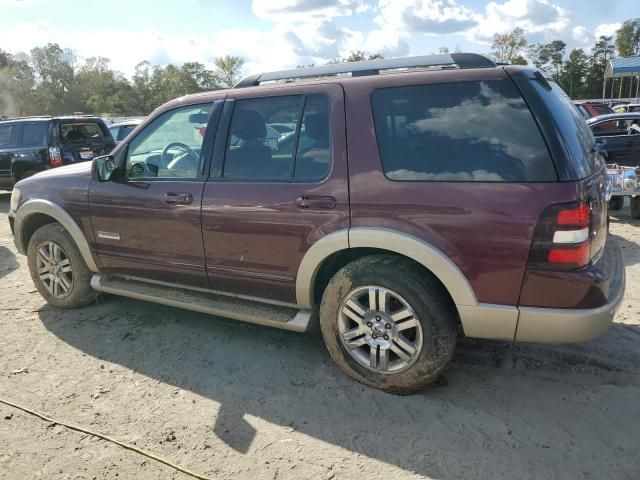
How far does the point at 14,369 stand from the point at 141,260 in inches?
45.6

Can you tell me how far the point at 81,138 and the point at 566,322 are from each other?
10.2 metres

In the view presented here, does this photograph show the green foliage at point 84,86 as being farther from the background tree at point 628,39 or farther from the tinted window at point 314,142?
the tinted window at point 314,142

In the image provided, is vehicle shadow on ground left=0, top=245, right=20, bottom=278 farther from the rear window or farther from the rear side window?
the rear side window

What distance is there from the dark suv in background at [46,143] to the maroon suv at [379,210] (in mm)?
6987

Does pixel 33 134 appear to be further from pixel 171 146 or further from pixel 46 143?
pixel 171 146

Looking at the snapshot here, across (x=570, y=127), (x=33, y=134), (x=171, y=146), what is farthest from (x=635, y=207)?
(x=33, y=134)

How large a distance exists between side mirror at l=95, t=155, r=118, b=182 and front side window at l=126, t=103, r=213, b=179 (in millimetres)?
120

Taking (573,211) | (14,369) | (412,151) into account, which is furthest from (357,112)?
(14,369)

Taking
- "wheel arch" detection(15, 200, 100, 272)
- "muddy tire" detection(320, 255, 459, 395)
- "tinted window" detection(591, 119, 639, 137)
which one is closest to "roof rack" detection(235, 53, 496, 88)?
"muddy tire" detection(320, 255, 459, 395)

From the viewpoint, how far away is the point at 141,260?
406 cm

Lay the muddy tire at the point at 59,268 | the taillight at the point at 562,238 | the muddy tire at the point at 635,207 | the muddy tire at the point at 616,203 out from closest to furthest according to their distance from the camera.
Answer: the taillight at the point at 562,238
the muddy tire at the point at 59,268
the muddy tire at the point at 635,207
the muddy tire at the point at 616,203

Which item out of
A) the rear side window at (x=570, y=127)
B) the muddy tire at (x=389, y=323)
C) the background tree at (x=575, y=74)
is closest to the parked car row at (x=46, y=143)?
the muddy tire at (x=389, y=323)

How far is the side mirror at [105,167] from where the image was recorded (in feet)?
13.2

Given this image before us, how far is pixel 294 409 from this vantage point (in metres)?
3.10
